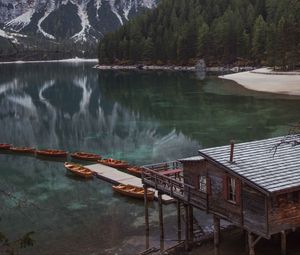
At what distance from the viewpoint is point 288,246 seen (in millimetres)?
26922

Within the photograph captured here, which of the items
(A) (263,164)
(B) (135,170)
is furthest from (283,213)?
(B) (135,170)

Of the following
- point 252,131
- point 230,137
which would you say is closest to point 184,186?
point 230,137

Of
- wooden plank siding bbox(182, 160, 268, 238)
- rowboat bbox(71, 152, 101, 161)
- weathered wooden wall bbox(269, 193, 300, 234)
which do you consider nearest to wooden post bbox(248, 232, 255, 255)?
wooden plank siding bbox(182, 160, 268, 238)

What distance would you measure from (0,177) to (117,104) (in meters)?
57.3

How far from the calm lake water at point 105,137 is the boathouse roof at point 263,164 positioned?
8.21 m

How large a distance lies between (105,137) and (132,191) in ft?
101

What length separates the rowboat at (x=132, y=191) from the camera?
3900 centimetres

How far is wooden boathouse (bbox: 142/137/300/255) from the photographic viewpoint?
23.1 metres

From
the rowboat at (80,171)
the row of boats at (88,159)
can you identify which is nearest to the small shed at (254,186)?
the row of boats at (88,159)

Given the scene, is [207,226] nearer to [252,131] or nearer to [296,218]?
[296,218]

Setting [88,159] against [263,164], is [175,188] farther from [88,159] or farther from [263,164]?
[88,159]

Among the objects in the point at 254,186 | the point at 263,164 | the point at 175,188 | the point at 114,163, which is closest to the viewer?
the point at 254,186

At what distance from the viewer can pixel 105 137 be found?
70875 mm

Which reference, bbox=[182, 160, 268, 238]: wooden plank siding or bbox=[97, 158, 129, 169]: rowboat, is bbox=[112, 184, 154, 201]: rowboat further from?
bbox=[182, 160, 268, 238]: wooden plank siding
